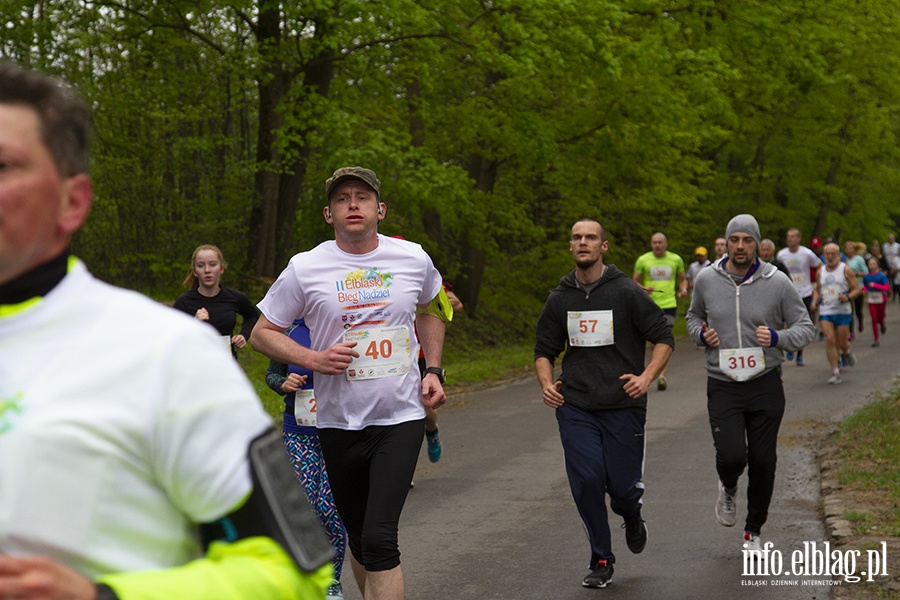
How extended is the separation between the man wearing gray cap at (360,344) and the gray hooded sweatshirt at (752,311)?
117 inches

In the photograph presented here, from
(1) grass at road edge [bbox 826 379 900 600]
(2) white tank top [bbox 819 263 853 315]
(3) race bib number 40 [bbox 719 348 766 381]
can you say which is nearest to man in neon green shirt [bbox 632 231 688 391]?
(2) white tank top [bbox 819 263 853 315]

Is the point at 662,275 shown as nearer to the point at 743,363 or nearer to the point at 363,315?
the point at 743,363

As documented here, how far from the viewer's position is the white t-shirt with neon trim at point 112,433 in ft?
5.50

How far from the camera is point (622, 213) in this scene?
3189 centimetres

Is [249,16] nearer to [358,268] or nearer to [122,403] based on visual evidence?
[358,268]

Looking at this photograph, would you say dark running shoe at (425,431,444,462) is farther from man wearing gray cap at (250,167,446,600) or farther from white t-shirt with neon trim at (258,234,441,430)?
white t-shirt with neon trim at (258,234,441,430)

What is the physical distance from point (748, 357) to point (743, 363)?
5cm

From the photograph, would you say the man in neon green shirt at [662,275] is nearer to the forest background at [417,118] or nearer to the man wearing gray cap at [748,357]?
the forest background at [417,118]

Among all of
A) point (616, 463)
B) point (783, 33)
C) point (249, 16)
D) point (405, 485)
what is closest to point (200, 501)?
point (405, 485)

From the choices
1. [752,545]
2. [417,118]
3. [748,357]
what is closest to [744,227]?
[748,357]

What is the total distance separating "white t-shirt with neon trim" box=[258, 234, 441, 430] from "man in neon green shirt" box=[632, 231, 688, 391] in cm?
1305

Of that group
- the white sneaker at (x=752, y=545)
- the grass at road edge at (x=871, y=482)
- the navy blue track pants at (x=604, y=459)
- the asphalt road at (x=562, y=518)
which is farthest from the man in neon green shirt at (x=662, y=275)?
the navy blue track pants at (x=604, y=459)

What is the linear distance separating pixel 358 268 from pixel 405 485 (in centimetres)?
103

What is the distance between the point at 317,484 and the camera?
6.96 metres
